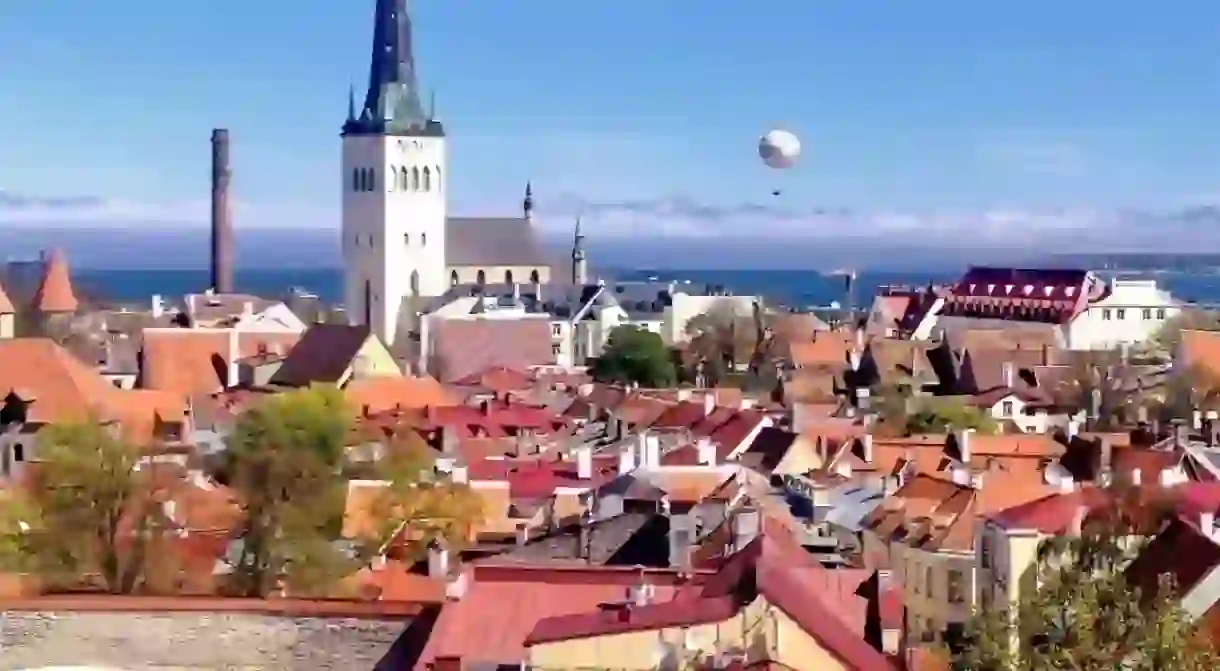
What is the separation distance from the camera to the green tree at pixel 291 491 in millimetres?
22703

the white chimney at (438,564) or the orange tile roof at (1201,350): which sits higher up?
the orange tile roof at (1201,350)

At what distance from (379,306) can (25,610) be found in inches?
3126

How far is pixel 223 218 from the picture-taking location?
10331 cm

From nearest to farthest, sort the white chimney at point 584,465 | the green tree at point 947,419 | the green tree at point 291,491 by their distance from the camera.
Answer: the green tree at point 291,491 < the white chimney at point 584,465 < the green tree at point 947,419

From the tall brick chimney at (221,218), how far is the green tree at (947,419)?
198ft

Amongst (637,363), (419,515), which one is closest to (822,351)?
(637,363)

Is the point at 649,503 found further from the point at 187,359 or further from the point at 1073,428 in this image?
the point at 187,359

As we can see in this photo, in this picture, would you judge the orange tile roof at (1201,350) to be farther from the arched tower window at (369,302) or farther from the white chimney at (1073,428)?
the arched tower window at (369,302)

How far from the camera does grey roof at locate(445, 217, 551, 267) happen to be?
340 ft

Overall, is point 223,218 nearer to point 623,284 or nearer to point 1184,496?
point 623,284

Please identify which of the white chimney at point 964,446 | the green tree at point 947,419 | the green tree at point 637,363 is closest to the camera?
the white chimney at point 964,446

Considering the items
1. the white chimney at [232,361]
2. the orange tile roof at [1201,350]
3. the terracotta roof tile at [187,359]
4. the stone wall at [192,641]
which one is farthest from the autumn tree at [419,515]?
the orange tile roof at [1201,350]

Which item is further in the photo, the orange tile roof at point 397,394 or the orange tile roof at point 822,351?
the orange tile roof at point 822,351

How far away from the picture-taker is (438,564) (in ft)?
72.9
